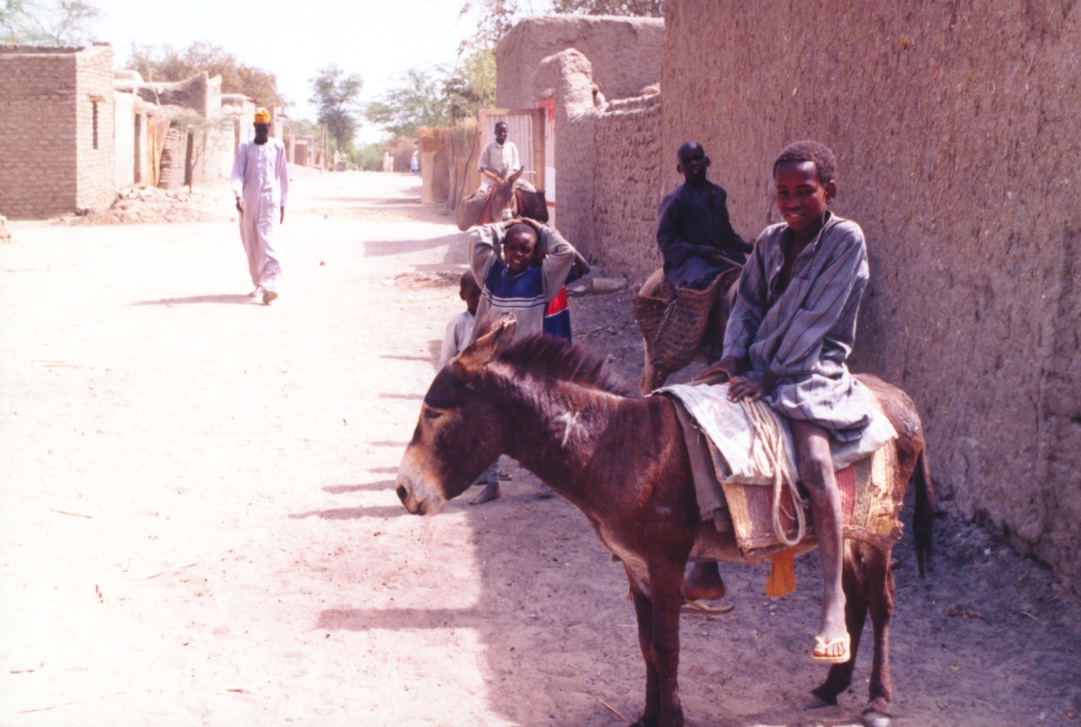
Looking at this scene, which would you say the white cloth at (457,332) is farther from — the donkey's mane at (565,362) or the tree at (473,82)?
the tree at (473,82)

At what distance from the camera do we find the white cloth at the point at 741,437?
10.3 feet

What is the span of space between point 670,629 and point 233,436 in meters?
4.70

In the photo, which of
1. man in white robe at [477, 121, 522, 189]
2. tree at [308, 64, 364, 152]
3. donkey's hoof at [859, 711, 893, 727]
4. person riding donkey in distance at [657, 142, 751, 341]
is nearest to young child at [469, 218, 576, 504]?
person riding donkey in distance at [657, 142, 751, 341]

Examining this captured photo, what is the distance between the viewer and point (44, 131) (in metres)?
22.0

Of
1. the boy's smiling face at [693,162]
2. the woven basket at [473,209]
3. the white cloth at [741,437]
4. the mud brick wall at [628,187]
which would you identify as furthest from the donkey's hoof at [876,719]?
the woven basket at [473,209]

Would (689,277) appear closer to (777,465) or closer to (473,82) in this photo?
(777,465)

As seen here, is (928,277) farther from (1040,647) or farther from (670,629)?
(670,629)

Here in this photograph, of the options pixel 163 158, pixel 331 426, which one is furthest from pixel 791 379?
pixel 163 158

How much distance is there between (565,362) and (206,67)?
53.7 metres

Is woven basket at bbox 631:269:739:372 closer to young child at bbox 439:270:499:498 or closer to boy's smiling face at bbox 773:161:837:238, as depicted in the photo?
young child at bbox 439:270:499:498

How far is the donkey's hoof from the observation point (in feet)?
11.3

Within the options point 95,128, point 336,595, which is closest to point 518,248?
point 336,595

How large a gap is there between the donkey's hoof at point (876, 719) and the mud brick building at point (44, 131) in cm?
2242

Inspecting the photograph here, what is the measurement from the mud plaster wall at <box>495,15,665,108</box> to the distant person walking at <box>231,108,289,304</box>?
5.26 m
